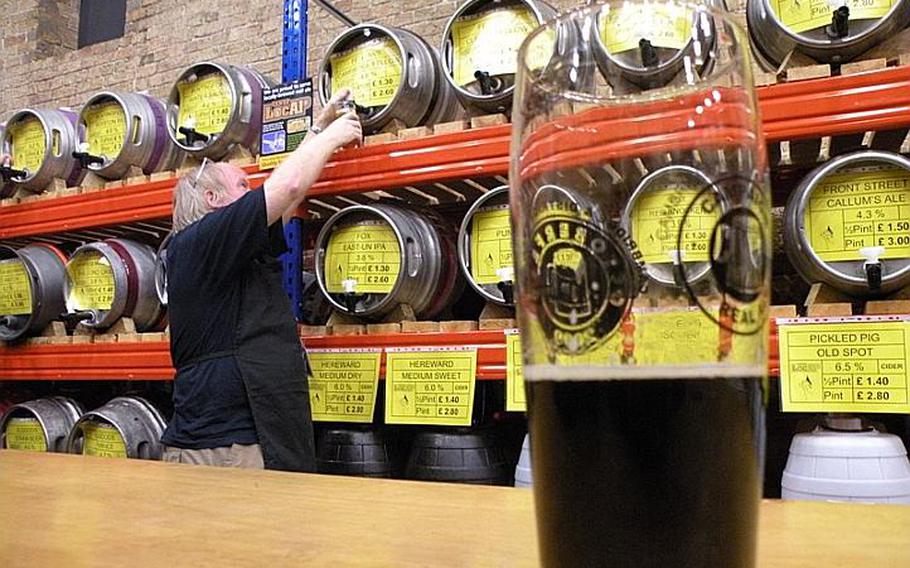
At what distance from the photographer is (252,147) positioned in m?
2.51

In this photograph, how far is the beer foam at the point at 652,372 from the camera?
0.31m

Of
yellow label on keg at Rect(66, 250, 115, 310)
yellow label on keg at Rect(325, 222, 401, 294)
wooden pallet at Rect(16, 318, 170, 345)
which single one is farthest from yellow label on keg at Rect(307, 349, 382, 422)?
yellow label on keg at Rect(66, 250, 115, 310)

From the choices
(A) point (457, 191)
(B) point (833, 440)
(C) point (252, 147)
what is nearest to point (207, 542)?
(B) point (833, 440)

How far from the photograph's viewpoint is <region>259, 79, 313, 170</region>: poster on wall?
7.39ft

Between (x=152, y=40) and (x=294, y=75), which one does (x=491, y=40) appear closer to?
(x=294, y=75)

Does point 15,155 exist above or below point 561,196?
above

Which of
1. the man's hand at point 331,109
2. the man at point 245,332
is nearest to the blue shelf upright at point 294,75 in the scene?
the man at point 245,332

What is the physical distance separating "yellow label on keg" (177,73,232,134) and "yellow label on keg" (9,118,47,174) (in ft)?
2.23

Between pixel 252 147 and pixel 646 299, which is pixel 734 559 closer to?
pixel 646 299

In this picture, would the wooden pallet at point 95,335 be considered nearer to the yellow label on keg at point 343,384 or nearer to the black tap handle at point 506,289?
the yellow label on keg at point 343,384

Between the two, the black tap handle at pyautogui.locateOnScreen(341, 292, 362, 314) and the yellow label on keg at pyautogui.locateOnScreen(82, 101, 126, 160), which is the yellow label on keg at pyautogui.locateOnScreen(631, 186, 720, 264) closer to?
the black tap handle at pyautogui.locateOnScreen(341, 292, 362, 314)

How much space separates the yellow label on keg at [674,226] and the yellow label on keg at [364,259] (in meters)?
1.76

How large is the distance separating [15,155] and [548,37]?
3.17 meters

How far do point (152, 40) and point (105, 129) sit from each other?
5.99 feet
